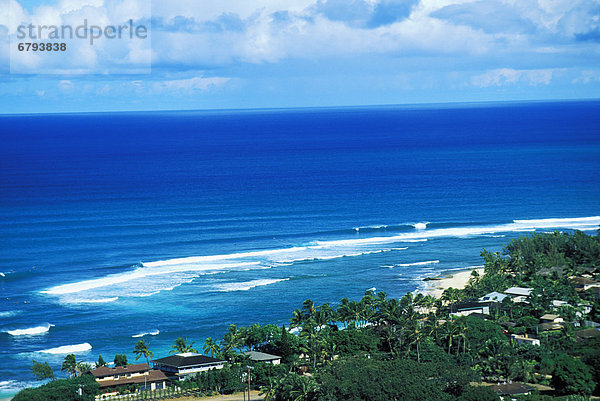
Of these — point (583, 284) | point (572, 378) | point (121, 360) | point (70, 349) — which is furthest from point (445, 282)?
point (70, 349)

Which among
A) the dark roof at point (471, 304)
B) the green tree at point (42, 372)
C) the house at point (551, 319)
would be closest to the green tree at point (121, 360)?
the green tree at point (42, 372)

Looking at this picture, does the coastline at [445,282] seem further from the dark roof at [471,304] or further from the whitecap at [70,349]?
the whitecap at [70,349]

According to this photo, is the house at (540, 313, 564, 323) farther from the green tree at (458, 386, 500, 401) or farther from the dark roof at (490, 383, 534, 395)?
the green tree at (458, 386, 500, 401)

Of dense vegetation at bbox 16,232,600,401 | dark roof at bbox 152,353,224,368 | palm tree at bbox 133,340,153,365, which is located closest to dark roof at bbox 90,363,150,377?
palm tree at bbox 133,340,153,365

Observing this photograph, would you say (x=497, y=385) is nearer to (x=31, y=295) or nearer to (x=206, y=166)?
(x=31, y=295)

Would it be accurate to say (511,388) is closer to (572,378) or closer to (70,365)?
(572,378)

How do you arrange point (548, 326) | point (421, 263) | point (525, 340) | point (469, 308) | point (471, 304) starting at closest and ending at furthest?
point (525, 340)
point (548, 326)
point (469, 308)
point (471, 304)
point (421, 263)
